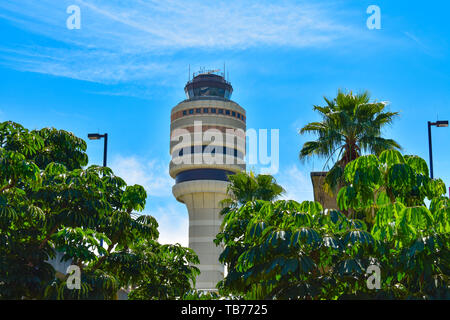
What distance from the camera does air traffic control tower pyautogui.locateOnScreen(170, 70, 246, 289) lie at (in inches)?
4803

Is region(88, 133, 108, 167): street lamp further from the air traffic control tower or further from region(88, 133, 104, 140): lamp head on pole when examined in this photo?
the air traffic control tower

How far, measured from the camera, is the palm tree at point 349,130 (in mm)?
24891

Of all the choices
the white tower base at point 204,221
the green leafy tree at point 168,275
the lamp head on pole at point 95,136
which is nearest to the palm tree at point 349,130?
the green leafy tree at point 168,275

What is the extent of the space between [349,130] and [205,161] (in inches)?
3877

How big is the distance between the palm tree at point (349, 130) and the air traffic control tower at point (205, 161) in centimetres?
9530

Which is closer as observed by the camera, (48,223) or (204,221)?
(48,223)

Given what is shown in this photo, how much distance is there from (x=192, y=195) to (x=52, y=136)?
3943 inches

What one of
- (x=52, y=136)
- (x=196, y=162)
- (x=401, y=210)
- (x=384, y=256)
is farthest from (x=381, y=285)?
(x=196, y=162)

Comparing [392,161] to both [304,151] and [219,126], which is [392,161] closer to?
[304,151]

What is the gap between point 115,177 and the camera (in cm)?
2223

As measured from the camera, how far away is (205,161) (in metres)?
123

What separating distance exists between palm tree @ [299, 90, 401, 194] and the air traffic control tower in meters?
95.3

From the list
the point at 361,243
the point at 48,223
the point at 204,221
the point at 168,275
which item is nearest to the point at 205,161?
the point at 204,221

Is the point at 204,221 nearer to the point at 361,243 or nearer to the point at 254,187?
the point at 254,187
